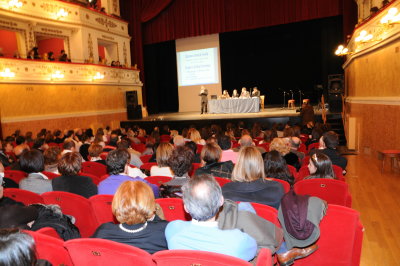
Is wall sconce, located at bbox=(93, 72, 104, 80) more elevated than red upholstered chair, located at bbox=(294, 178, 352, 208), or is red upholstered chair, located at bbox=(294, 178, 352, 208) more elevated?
wall sconce, located at bbox=(93, 72, 104, 80)

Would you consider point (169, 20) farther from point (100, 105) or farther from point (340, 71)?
point (340, 71)

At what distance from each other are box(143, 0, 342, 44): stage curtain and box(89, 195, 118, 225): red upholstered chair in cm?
1314

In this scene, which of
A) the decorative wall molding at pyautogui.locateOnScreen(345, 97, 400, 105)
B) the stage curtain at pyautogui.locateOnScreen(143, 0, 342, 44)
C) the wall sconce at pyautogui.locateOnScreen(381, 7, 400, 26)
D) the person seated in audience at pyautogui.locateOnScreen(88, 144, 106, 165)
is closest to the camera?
the person seated in audience at pyautogui.locateOnScreen(88, 144, 106, 165)

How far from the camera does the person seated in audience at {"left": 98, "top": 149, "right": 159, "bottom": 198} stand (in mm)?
2900

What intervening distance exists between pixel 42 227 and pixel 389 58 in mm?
7493

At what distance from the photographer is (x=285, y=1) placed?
13.6 metres

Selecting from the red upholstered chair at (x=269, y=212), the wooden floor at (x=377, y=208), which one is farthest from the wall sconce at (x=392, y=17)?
the red upholstered chair at (x=269, y=212)

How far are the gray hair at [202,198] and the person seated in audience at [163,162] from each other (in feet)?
6.24

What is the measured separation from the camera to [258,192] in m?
2.42

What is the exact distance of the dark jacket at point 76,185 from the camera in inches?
122

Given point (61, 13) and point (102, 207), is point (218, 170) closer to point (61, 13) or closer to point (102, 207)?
point (102, 207)

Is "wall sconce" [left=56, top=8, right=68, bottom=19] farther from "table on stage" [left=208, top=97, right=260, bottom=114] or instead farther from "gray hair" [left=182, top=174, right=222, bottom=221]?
→ "gray hair" [left=182, top=174, right=222, bottom=221]

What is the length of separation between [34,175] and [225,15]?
1325 cm

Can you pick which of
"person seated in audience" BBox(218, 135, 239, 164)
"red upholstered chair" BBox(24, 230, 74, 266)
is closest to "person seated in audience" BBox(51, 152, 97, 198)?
"red upholstered chair" BBox(24, 230, 74, 266)
